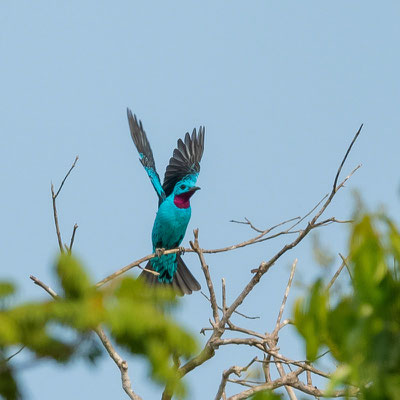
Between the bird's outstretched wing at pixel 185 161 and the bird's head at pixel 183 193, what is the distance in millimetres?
316

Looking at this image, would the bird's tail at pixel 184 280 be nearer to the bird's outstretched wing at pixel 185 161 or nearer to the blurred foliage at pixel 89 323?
the bird's outstretched wing at pixel 185 161

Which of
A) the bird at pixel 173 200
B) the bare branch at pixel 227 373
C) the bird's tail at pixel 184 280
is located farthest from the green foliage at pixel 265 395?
the bird's tail at pixel 184 280

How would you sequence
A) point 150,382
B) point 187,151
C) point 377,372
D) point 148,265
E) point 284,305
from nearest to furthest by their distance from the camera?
1. point 377,372
2. point 150,382
3. point 284,305
4. point 148,265
5. point 187,151

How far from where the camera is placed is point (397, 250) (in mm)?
2223

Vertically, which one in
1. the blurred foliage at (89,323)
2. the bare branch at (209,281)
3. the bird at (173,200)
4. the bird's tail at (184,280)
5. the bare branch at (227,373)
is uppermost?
the bird at (173,200)

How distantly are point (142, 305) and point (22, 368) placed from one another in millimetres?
419

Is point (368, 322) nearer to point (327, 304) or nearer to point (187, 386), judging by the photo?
point (327, 304)

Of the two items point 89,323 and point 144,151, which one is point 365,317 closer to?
point 89,323

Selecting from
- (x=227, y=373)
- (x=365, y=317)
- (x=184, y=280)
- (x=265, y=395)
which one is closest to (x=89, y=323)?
(x=265, y=395)

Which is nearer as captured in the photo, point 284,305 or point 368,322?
point 368,322

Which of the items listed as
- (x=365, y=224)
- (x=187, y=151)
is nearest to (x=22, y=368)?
(x=365, y=224)

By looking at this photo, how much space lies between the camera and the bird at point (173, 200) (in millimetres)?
10156

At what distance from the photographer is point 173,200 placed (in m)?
10.9

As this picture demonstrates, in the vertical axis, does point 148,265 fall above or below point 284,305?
above
